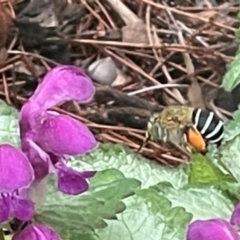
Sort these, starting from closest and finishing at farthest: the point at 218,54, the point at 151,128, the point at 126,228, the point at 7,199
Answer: the point at 7,199 → the point at 126,228 → the point at 151,128 → the point at 218,54

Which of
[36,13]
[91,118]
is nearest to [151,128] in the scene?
[91,118]

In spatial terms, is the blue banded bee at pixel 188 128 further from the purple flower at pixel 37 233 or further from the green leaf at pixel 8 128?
the purple flower at pixel 37 233

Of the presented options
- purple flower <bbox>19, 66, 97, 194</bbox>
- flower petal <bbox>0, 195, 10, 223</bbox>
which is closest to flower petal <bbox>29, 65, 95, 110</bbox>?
purple flower <bbox>19, 66, 97, 194</bbox>

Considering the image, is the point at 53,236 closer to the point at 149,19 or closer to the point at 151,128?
the point at 151,128

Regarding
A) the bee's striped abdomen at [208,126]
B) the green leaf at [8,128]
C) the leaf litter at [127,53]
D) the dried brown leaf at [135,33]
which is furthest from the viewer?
the dried brown leaf at [135,33]

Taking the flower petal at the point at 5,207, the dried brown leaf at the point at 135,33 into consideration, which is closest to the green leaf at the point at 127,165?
the flower petal at the point at 5,207
